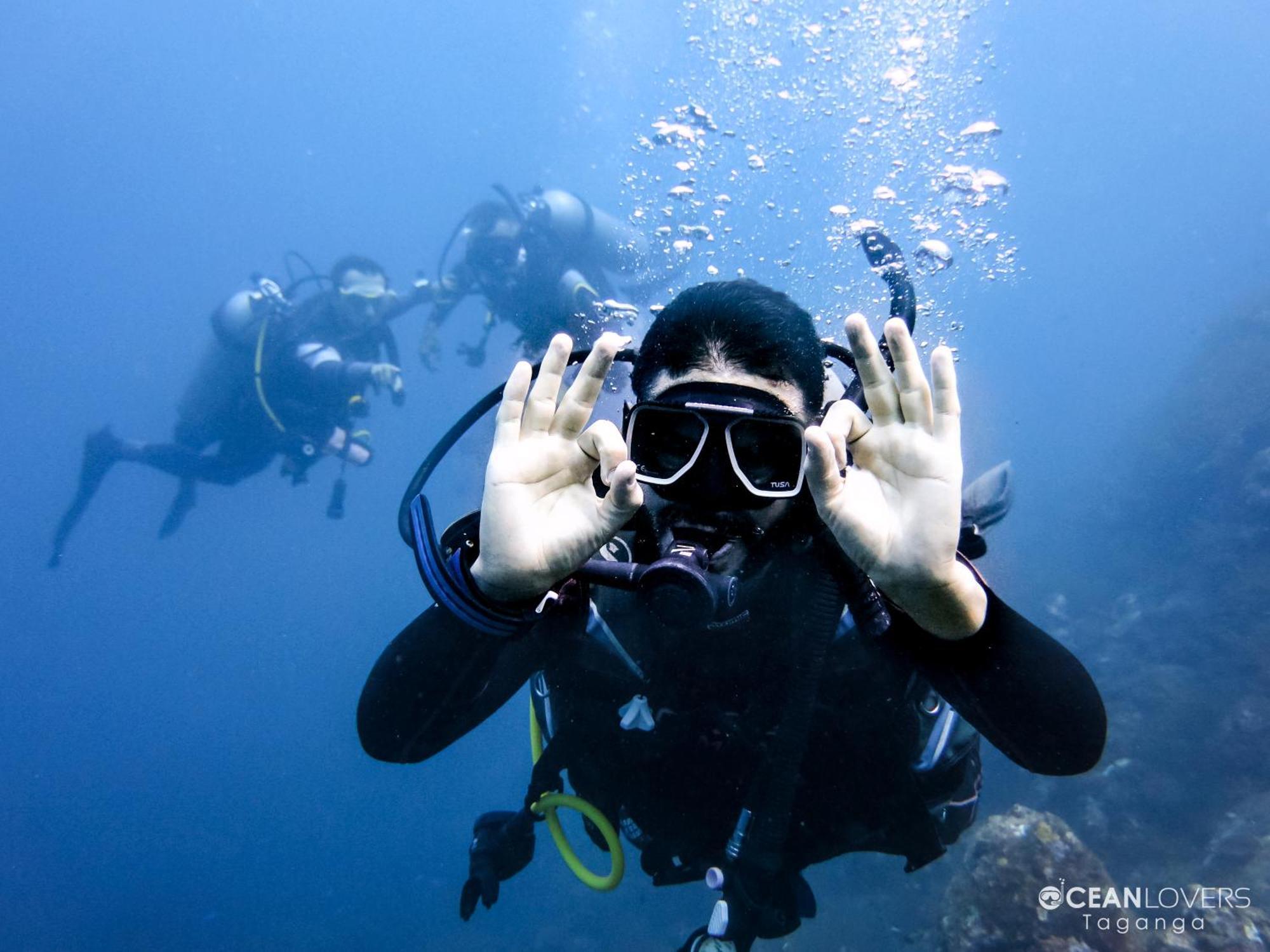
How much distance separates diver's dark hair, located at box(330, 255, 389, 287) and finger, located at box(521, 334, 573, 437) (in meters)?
11.1

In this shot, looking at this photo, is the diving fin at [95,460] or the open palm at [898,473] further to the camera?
the diving fin at [95,460]

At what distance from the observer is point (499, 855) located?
3.98m

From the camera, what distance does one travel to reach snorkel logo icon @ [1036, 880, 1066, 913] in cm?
718

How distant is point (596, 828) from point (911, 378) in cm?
298

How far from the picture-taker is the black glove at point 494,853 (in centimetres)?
385

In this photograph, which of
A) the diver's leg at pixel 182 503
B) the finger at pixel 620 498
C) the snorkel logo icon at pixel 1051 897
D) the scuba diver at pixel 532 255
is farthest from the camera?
the diver's leg at pixel 182 503

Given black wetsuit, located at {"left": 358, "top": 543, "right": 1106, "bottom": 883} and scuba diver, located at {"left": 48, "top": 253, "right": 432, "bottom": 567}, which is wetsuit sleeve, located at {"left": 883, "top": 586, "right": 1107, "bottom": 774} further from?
scuba diver, located at {"left": 48, "top": 253, "right": 432, "bottom": 567}

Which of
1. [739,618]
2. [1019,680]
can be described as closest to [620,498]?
[739,618]

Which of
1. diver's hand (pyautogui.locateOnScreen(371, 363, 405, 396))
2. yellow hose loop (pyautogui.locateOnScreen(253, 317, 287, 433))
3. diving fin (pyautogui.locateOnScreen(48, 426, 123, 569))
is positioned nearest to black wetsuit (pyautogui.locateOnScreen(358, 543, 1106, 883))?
diver's hand (pyautogui.locateOnScreen(371, 363, 405, 396))

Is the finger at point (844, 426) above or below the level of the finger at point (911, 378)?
below

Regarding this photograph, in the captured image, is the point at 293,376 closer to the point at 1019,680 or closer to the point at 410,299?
the point at 410,299

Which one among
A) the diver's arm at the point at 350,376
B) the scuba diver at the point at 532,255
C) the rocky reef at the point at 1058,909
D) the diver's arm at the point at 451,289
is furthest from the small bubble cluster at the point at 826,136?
the rocky reef at the point at 1058,909

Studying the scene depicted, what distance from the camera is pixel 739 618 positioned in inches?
105

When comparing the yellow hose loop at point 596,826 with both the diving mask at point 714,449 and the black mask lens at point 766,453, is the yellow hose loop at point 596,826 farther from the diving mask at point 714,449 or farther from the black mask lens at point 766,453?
the black mask lens at point 766,453
